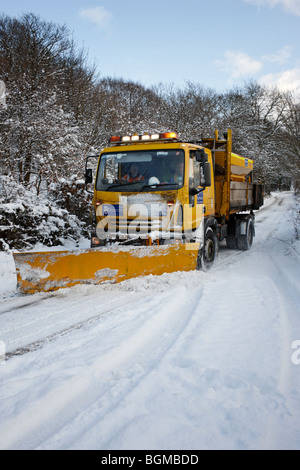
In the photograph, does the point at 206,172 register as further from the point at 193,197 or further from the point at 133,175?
the point at 133,175

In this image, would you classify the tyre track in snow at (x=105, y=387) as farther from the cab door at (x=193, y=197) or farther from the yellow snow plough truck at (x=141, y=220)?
the cab door at (x=193, y=197)

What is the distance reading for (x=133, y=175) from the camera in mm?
5883

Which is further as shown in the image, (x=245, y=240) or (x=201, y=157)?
(x=245, y=240)

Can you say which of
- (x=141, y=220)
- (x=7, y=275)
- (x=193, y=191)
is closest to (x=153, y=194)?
(x=141, y=220)

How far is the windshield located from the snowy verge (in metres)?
2.27

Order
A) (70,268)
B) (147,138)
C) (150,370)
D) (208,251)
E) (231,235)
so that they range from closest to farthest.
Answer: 1. (150,370)
2. (70,268)
3. (147,138)
4. (208,251)
5. (231,235)

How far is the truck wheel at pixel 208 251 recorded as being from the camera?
626 centimetres

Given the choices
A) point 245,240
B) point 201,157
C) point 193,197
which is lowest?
point 245,240

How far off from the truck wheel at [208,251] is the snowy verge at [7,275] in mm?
3305

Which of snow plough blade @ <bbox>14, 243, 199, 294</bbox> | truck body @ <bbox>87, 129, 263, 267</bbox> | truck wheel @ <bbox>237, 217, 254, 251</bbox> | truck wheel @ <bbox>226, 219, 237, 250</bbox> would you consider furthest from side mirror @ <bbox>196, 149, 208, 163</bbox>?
truck wheel @ <bbox>237, 217, 254, 251</bbox>

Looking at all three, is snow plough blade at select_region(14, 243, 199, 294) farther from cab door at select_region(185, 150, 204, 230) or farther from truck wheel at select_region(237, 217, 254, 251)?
truck wheel at select_region(237, 217, 254, 251)

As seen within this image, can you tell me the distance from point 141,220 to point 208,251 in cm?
186

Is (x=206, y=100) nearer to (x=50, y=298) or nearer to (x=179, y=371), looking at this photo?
(x=50, y=298)

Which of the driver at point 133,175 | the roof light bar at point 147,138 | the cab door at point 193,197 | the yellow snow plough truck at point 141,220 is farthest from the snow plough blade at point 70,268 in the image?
the roof light bar at point 147,138
